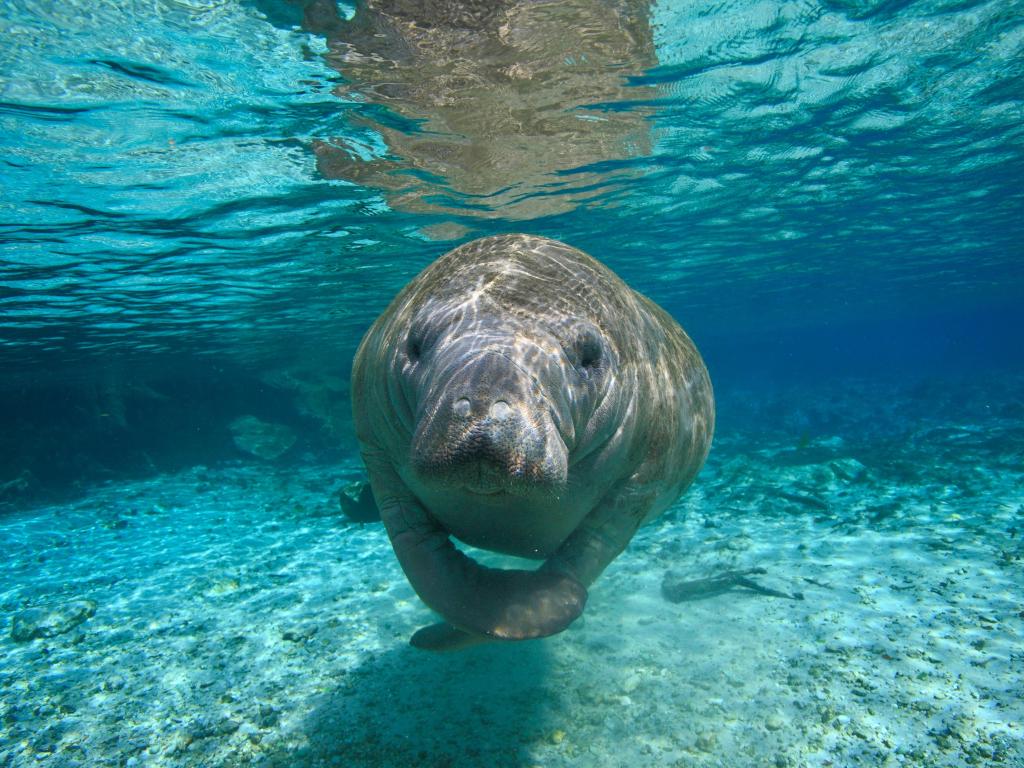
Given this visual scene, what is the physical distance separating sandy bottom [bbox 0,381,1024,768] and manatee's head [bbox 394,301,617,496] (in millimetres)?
2655

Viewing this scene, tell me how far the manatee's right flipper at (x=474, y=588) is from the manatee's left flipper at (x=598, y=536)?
116 millimetres

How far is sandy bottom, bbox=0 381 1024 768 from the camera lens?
390 centimetres

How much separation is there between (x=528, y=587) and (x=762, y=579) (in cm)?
485

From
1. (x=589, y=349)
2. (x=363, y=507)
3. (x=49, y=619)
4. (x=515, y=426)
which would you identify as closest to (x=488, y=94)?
(x=363, y=507)

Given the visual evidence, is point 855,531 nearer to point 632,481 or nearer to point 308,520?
point 632,481

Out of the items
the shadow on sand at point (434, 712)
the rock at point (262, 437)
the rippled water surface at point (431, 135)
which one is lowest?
the rock at point (262, 437)


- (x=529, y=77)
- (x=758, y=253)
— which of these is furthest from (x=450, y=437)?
(x=758, y=253)

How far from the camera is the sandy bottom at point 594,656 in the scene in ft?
12.8

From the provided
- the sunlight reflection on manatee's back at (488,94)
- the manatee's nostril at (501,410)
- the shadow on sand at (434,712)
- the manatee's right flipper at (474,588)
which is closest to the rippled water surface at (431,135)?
the sunlight reflection on manatee's back at (488,94)

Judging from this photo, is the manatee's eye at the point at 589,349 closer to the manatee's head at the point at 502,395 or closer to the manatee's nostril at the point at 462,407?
the manatee's head at the point at 502,395

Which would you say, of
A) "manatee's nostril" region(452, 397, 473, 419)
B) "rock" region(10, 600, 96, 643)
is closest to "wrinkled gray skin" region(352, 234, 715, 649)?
"manatee's nostril" region(452, 397, 473, 419)

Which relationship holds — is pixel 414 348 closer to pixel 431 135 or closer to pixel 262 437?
pixel 431 135

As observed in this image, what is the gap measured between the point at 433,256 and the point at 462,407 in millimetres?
15668

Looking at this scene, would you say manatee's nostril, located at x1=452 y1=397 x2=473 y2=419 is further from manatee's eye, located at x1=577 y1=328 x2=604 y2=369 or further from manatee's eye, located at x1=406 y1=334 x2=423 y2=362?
manatee's eye, located at x1=577 y1=328 x2=604 y2=369
